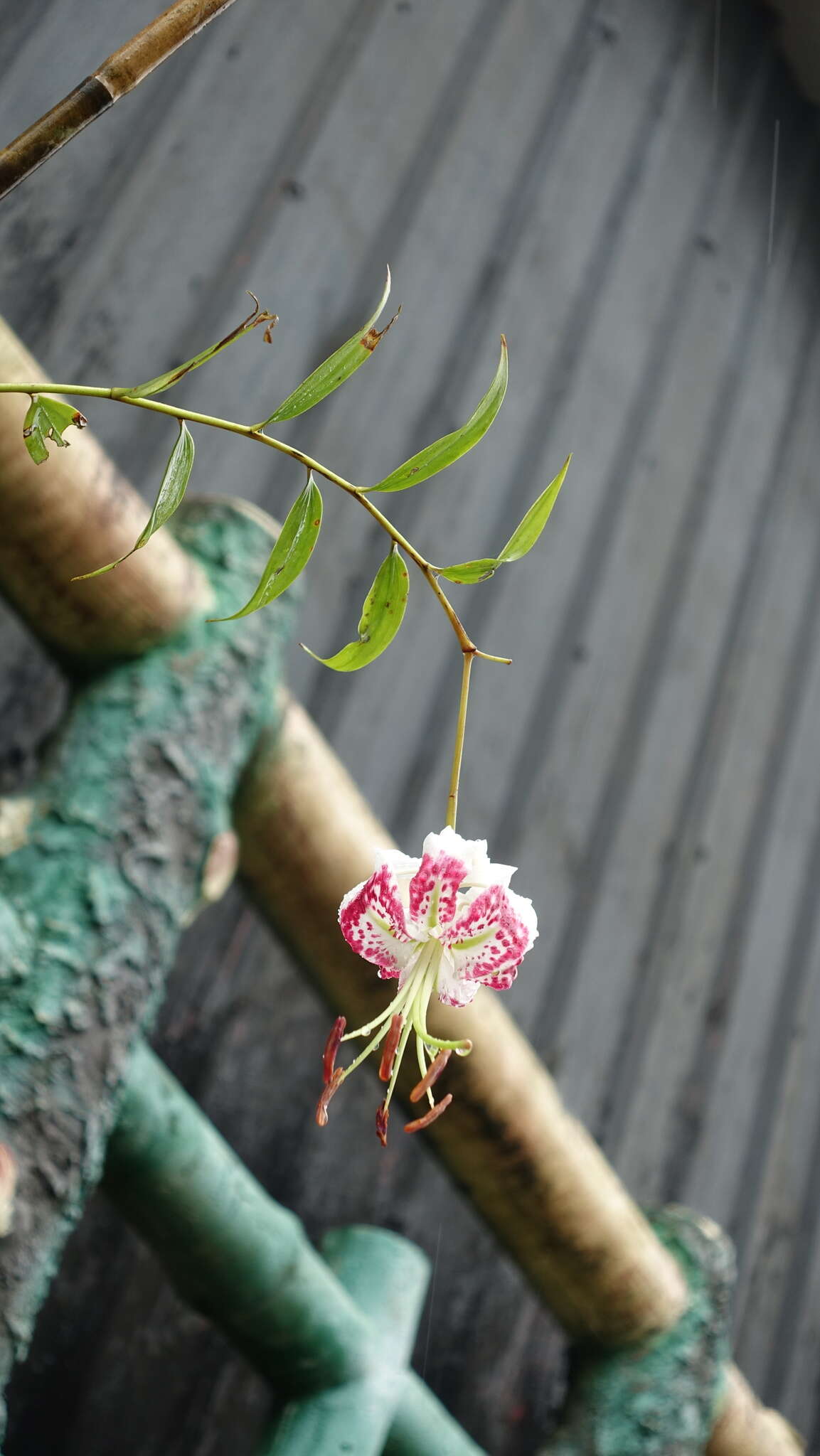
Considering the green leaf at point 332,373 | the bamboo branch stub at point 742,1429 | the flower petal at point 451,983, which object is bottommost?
the bamboo branch stub at point 742,1429

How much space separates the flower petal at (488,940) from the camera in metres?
0.36

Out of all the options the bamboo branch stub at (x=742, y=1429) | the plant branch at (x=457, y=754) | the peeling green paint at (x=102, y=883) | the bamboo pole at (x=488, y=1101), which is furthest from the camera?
the bamboo branch stub at (x=742, y=1429)

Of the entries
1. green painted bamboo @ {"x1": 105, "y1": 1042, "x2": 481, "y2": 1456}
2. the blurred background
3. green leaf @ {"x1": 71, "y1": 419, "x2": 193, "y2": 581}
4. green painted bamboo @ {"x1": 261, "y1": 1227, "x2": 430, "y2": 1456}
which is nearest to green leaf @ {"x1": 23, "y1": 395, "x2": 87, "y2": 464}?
green leaf @ {"x1": 71, "y1": 419, "x2": 193, "y2": 581}

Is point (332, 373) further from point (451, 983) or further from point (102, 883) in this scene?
point (102, 883)

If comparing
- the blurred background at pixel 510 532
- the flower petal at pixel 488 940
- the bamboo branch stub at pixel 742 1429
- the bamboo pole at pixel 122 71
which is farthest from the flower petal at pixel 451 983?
the bamboo branch stub at pixel 742 1429

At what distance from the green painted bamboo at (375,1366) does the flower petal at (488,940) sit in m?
0.69

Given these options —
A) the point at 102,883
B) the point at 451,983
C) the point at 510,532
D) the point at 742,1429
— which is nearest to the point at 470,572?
the point at 451,983

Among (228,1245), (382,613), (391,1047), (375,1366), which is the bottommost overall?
(375,1366)

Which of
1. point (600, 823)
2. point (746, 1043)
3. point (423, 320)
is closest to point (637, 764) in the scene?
point (600, 823)

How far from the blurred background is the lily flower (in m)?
0.95

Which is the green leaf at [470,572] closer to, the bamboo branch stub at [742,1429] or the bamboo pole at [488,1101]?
the bamboo pole at [488,1101]

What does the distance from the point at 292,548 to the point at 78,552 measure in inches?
17.4

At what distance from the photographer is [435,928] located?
357 millimetres

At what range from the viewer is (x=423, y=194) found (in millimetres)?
1740
